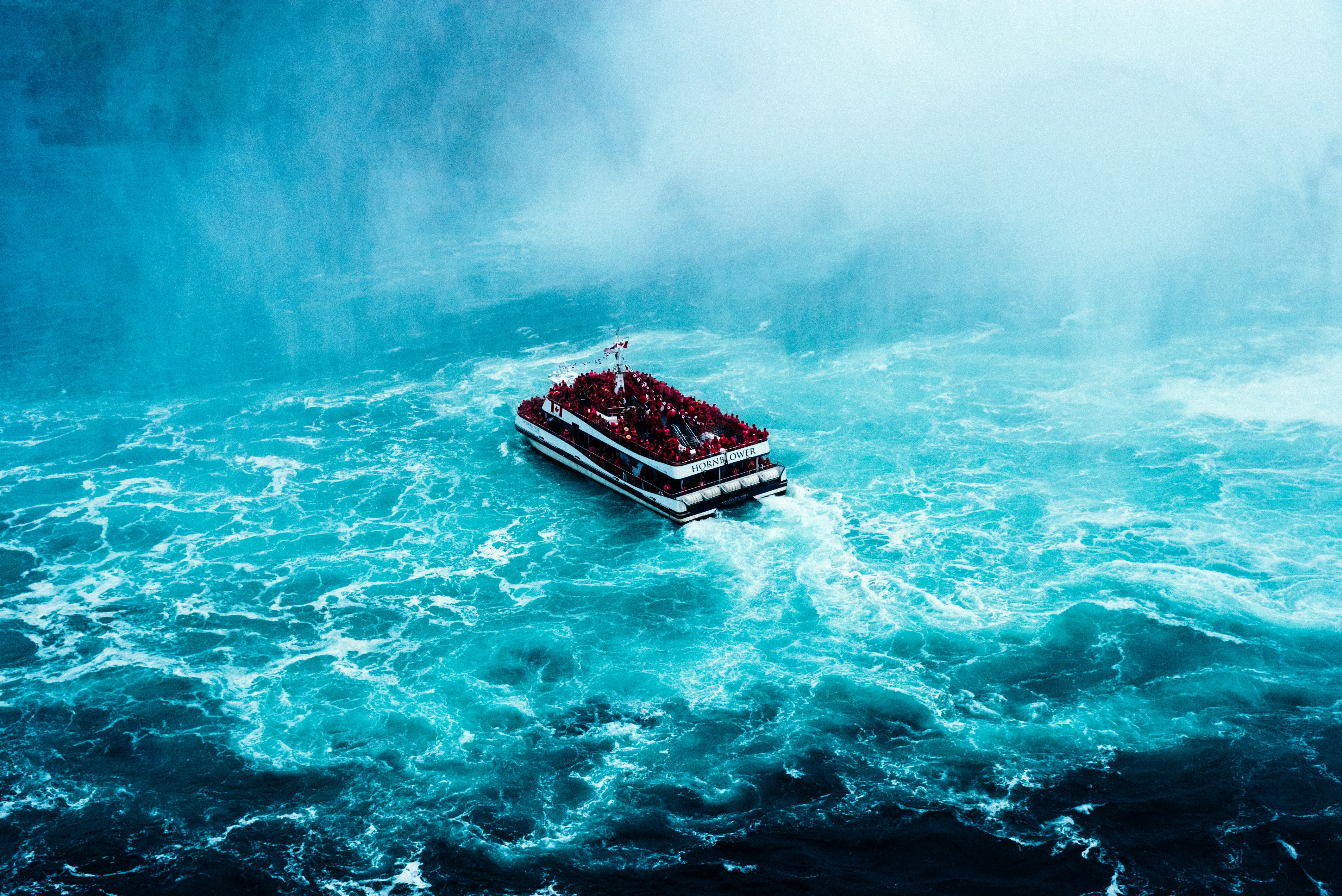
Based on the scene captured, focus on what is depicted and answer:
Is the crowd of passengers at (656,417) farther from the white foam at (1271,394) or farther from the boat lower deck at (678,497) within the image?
the white foam at (1271,394)

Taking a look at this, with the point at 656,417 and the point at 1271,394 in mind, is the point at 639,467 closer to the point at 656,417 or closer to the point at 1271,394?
the point at 656,417

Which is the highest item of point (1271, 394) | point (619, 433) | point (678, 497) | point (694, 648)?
point (619, 433)

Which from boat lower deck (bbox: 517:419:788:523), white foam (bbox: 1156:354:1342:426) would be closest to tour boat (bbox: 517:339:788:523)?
boat lower deck (bbox: 517:419:788:523)

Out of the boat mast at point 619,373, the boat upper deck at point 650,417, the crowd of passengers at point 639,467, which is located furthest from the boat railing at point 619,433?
the boat mast at point 619,373

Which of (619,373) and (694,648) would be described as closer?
(694,648)

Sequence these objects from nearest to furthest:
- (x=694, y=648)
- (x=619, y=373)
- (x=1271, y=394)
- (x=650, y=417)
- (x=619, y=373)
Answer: (x=694, y=648)
(x=650, y=417)
(x=619, y=373)
(x=619, y=373)
(x=1271, y=394)

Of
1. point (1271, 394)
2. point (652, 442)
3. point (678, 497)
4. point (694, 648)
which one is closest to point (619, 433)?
point (652, 442)

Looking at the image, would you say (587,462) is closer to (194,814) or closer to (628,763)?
(628,763)
